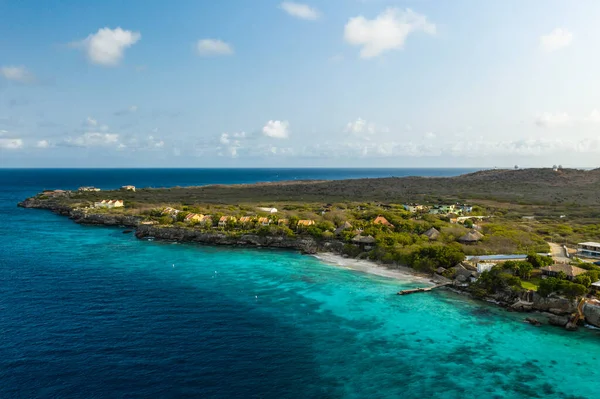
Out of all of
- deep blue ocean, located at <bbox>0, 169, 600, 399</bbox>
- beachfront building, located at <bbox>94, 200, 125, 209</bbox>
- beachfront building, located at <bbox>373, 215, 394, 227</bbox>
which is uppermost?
beachfront building, located at <bbox>94, 200, 125, 209</bbox>

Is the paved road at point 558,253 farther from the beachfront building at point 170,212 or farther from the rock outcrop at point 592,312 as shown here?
the beachfront building at point 170,212

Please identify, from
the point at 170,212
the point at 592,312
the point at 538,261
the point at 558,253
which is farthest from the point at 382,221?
the point at 170,212

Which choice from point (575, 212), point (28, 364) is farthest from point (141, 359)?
point (575, 212)

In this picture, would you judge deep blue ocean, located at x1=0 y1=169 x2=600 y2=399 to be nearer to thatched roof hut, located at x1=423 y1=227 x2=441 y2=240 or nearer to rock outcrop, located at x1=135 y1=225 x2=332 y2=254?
rock outcrop, located at x1=135 y1=225 x2=332 y2=254

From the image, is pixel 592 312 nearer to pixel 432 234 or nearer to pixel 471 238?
pixel 471 238

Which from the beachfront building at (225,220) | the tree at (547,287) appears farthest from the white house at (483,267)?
the beachfront building at (225,220)

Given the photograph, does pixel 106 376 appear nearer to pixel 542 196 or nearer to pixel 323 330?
pixel 323 330

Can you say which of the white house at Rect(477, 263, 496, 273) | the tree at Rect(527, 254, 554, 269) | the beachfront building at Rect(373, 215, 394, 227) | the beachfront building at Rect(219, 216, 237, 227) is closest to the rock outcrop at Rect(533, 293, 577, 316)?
the white house at Rect(477, 263, 496, 273)
